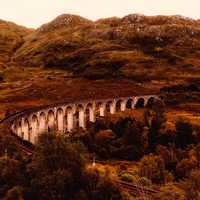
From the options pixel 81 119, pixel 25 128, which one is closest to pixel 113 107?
pixel 81 119

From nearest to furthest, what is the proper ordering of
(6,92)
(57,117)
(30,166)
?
(30,166) → (57,117) → (6,92)

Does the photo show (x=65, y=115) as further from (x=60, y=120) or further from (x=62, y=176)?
(x=62, y=176)

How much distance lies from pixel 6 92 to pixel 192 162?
339ft

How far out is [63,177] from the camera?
136 ft

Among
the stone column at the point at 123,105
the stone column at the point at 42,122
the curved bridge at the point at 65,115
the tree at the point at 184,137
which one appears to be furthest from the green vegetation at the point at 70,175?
the stone column at the point at 123,105

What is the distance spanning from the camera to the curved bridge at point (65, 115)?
3642 inches

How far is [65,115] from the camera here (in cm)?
11038

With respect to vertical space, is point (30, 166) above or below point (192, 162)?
above

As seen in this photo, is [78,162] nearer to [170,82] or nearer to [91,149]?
[91,149]

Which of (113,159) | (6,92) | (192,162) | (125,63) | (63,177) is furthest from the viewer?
(125,63)

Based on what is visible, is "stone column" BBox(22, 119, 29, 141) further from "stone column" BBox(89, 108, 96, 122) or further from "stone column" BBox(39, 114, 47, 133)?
"stone column" BBox(89, 108, 96, 122)

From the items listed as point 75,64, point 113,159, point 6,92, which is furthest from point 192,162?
point 75,64

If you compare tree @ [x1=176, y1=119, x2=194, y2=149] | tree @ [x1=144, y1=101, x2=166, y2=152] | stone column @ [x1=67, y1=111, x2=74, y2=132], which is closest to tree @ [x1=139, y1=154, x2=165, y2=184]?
tree @ [x1=144, y1=101, x2=166, y2=152]

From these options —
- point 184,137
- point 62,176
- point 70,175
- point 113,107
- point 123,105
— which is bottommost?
point 123,105
